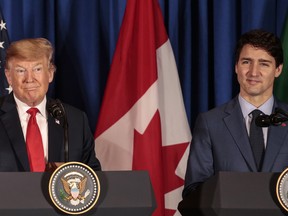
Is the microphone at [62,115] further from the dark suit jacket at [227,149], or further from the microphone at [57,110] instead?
the dark suit jacket at [227,149]

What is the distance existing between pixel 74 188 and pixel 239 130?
38.9 inches

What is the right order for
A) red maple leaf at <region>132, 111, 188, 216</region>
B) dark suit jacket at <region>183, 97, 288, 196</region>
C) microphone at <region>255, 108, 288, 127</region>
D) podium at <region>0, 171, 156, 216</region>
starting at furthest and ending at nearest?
red maple leaf at <region>132, 111, 188, 216</region> → dark suit jacket at <region>183, 97, 288, 196</region> → microphone at <region>255, 108, 288, 127</region> → podium at <region>0, 171, 156, 216</region>

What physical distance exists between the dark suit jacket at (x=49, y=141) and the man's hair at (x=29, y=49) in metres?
0.20

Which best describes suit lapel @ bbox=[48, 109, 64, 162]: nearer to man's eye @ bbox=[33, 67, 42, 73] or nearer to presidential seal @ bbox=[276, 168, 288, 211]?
man's eye @ bbox=[33, 67, 42, 73]

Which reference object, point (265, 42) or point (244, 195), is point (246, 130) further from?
point (244, 195)

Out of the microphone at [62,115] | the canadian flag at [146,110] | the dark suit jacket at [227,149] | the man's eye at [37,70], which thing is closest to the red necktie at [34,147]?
the man's eye at [37,70]

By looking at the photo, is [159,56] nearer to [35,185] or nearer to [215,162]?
[215,162]

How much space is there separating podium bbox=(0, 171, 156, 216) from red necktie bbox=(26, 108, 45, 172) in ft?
2.32

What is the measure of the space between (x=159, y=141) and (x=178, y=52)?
68 centimetres

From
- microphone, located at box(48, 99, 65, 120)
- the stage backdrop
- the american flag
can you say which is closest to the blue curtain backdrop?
the stage backdrop

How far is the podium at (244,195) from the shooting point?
2223mm

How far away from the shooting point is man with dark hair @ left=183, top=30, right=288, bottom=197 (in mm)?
2850

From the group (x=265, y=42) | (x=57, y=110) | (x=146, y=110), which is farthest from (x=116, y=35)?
(x=57, y=110)

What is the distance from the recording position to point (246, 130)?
2967mm
